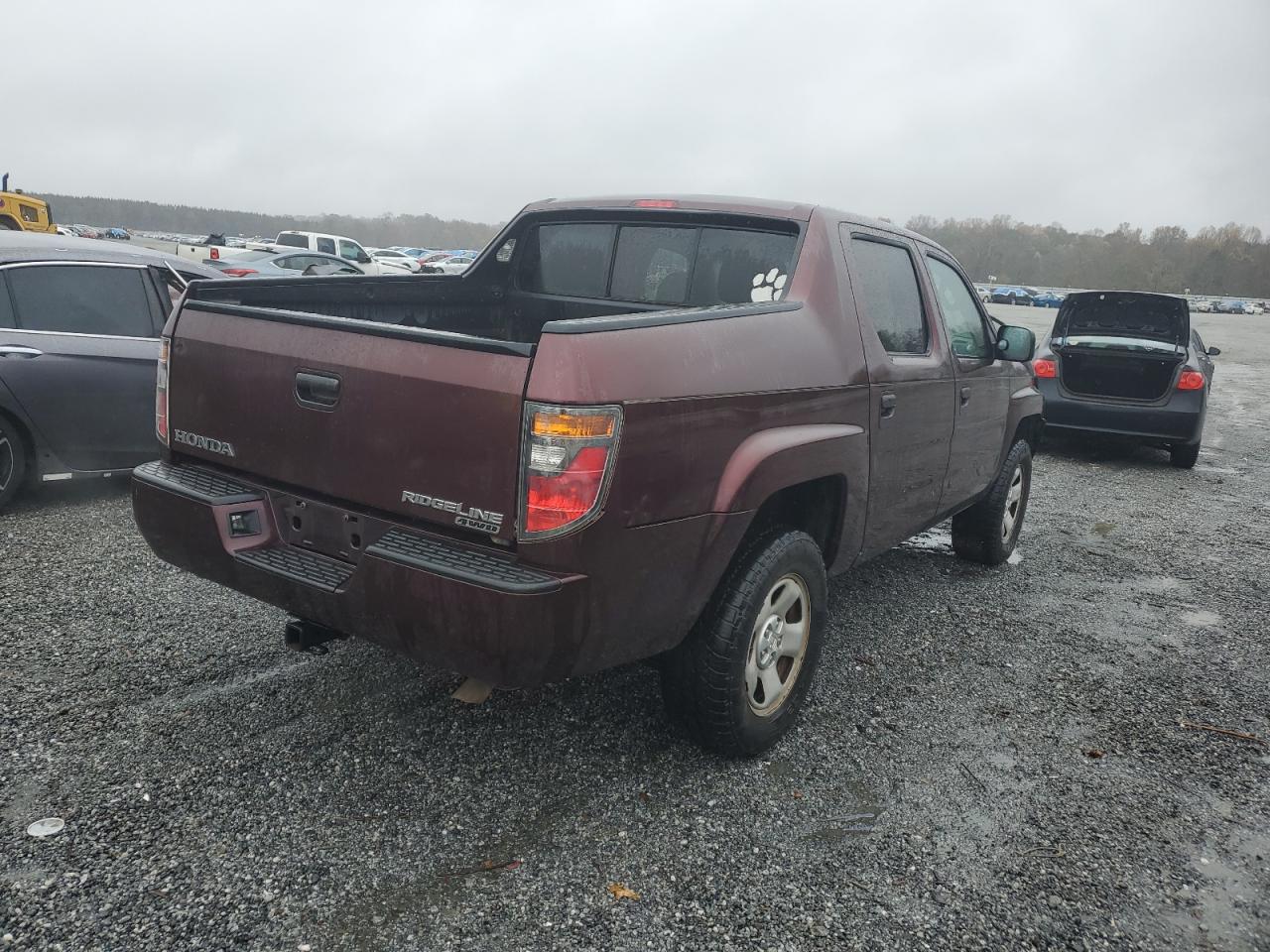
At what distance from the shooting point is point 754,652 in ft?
10.2

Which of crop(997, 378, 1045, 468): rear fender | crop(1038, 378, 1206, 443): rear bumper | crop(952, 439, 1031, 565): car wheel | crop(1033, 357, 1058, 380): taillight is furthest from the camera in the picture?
crop(1033, 357, 1058, 380): taillight

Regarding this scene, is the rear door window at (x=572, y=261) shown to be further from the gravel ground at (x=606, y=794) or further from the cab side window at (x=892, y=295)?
the gravel ground at (x=606, y=794)

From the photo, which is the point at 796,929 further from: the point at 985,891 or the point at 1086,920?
the point at 1086,920

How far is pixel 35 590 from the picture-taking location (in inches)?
176

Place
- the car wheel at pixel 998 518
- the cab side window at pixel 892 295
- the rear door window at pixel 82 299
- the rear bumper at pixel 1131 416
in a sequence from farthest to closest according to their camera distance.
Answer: the rear bumper at pixel 1131 416 < the rear door window at pixel 82 299 < the car wheel at pixel 998 518 < the cab side window at pixel 892 295

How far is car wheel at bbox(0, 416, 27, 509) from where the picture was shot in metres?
5.60

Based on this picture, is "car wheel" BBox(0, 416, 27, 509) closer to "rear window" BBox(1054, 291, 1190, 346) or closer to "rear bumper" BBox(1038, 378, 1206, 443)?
"rear bumper" BBox(1038, 378, 1206, 443)

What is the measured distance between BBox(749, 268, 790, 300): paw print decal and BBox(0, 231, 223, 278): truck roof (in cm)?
480

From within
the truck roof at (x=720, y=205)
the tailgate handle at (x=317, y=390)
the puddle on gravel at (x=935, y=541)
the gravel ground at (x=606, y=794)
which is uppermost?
the truck roof at (x=720, y=205)

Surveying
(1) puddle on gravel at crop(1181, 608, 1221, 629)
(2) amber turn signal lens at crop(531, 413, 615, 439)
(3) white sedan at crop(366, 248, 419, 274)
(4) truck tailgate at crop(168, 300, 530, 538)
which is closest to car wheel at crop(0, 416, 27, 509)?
(4) truck tailgate at crop(168, 300, 530, 538)

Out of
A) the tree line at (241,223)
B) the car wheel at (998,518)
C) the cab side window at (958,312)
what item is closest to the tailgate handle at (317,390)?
the cab side window at (958,312)

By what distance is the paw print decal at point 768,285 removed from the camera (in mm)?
3501

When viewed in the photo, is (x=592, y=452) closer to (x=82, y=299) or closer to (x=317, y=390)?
(x=317, y=390)

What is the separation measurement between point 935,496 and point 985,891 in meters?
2.11
